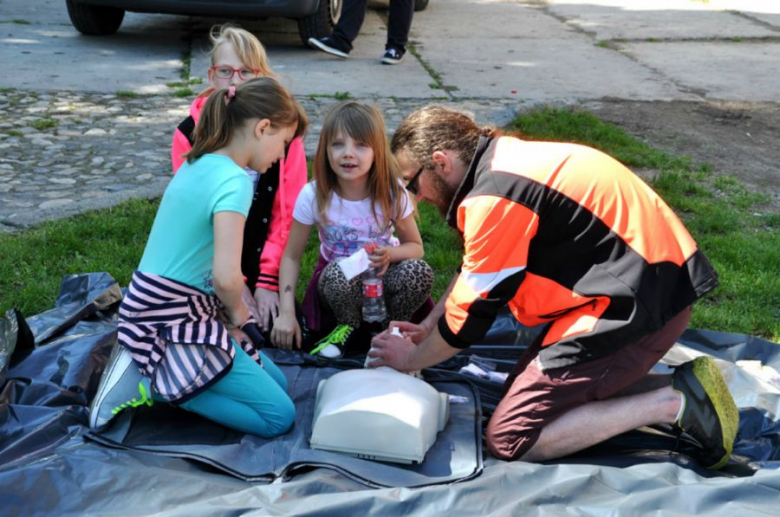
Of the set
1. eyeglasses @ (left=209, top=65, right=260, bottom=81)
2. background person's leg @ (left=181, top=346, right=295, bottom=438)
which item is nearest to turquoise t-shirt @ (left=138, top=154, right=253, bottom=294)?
background person's leg @ (left=181, top=346, right=295, bottom=438)

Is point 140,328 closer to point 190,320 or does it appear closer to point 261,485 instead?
point 190,320

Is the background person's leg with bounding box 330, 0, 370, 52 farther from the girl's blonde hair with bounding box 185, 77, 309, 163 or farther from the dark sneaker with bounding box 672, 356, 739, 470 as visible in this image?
the dark sneaker with bounding box 672, 356, 739, 470

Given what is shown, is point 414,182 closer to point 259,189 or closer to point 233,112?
point 233,112

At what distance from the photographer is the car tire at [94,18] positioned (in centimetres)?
802

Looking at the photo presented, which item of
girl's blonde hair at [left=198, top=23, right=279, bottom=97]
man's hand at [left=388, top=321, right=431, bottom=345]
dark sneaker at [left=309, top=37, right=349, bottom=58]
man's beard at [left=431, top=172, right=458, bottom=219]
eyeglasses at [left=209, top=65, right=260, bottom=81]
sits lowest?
man's hand at [left=388, top=321, right=431, bottom=345]

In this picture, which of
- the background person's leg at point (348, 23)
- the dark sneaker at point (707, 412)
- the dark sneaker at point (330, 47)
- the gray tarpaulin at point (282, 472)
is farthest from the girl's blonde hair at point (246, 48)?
the dark sneaker at point (330, 47)

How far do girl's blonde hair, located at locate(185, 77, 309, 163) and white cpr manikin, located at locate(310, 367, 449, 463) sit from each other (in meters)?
0.84

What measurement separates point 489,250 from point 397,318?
3.55 ft

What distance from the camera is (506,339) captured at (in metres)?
3.45

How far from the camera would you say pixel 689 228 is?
4.48 meters

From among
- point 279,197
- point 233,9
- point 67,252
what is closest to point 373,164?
point 279,197

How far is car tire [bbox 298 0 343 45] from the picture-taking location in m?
7.83

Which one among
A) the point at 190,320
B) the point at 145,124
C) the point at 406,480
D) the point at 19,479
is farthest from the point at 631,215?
the point at 145,124

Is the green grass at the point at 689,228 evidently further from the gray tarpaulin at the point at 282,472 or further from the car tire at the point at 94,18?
the car tire at the point at 94,18
